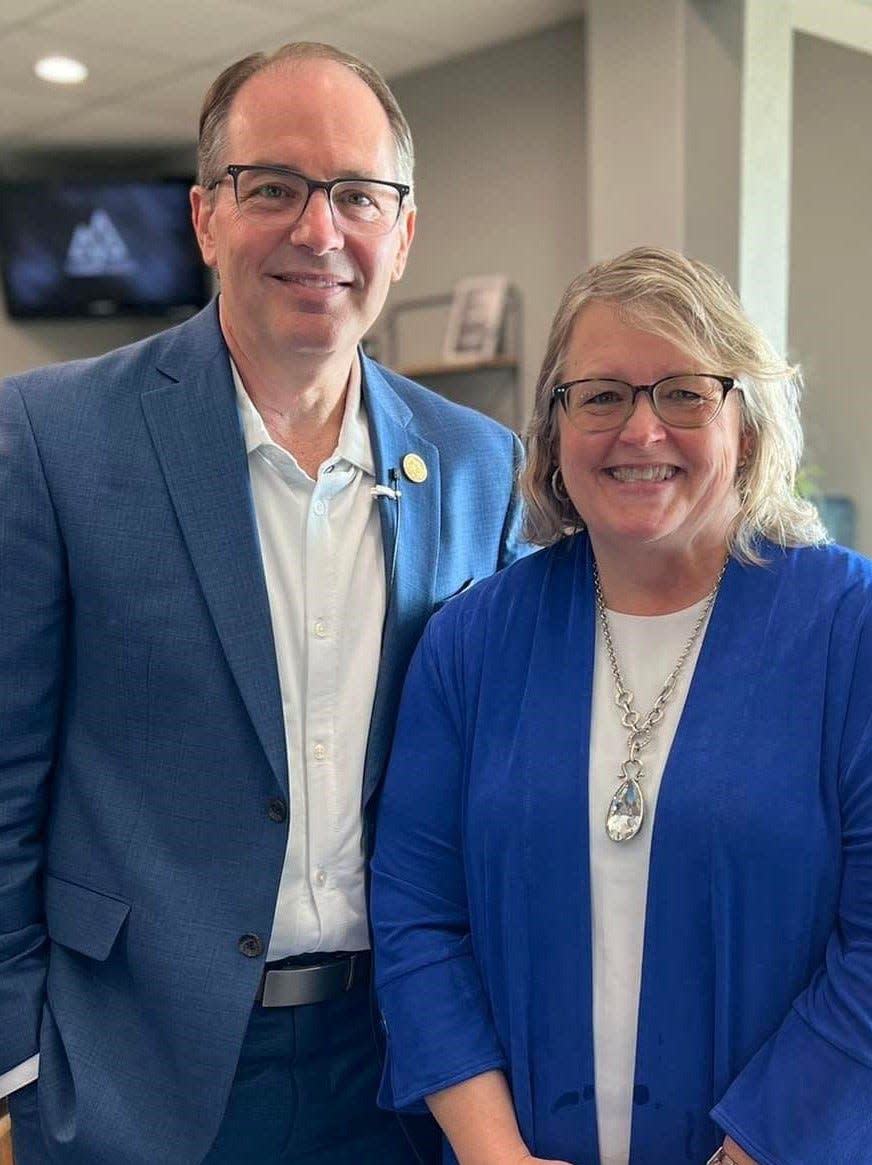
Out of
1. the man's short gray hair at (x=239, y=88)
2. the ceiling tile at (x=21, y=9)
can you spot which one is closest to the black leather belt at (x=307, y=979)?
the man's short gray hair at (x=239, y=88)

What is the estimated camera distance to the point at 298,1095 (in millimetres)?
1429

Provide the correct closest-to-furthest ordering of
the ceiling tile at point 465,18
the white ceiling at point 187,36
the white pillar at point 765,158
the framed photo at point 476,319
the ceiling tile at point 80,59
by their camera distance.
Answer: the white pillar at point 765,158 → the white ceiling at point 187,36 → the ceiling tile at point 465,18 → the ceiling tile at point 80,59 → the framed photo at point 476,319

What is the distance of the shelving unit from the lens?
4.94m

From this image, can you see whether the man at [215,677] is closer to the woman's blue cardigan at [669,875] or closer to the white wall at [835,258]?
Answer: the woman's blue cardigan at [669,875]

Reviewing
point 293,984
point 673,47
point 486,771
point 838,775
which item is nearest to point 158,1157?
point 293,984

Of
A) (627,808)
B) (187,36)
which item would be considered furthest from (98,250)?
(627,808)

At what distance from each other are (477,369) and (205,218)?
3.67 m

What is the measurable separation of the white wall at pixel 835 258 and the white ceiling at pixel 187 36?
1.14 m

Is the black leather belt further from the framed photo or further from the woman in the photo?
the framed photo

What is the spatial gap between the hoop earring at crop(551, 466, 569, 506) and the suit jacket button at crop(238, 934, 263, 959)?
60 cm

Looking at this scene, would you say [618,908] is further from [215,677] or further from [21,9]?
[21,9]

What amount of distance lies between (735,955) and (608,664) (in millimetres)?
318

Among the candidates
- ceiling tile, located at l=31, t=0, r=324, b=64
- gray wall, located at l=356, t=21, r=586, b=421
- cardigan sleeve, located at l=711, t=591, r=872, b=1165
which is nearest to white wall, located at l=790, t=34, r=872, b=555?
gray wall, located at l=356, t=21, r=586, b=421

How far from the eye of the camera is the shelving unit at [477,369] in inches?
195
